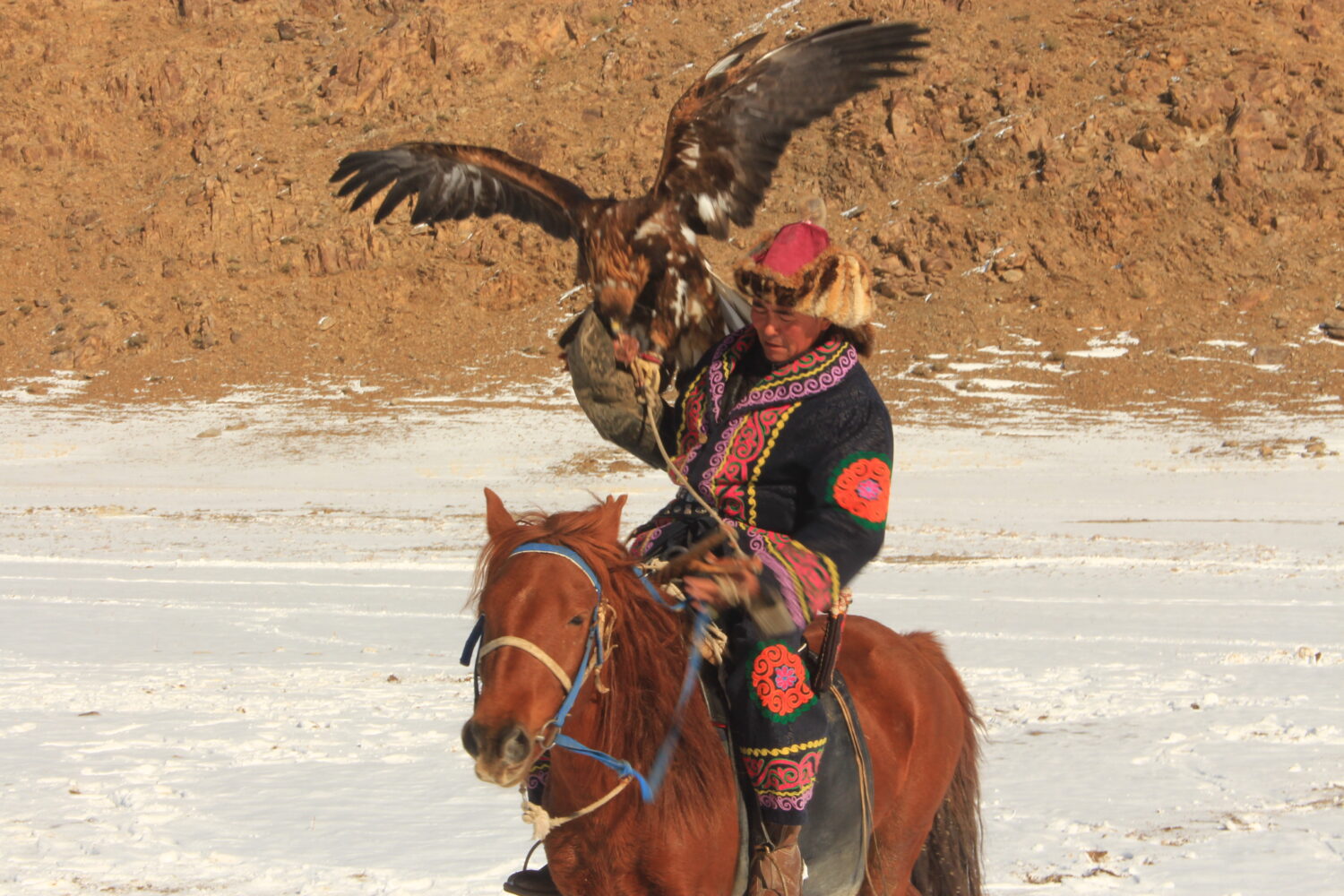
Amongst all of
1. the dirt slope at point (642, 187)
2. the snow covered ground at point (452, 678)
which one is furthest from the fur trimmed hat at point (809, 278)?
the dirt slope at point (642, 187)

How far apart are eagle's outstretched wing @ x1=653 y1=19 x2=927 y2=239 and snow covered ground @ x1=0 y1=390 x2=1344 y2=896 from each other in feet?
8.12

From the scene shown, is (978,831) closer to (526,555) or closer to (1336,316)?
(526,555)

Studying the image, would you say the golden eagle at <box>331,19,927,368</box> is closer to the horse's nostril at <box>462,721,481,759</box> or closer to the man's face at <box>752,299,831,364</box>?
the man's face at <box>752,299,831,364</box>

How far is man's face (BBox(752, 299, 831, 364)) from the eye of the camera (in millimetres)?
3463

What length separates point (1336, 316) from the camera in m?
35.8

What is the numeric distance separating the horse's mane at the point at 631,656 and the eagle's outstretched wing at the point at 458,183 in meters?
2.21

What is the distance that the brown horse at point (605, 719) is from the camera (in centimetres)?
266

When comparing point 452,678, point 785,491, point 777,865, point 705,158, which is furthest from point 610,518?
point 452,678

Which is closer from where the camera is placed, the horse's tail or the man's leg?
the man's leg

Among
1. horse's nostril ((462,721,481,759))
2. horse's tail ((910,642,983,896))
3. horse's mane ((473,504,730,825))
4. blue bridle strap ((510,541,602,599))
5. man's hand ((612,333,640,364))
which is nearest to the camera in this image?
horse's nostril ((462,721,481,759))

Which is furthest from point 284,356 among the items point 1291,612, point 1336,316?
point 1291,612

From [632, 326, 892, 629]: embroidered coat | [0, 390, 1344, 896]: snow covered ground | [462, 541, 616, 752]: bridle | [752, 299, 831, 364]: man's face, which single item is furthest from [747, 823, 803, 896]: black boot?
[0, 390, 1344, 896]: snow covered ground

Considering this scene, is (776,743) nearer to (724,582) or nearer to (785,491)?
(724,582)

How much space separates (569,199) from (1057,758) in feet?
14.1
